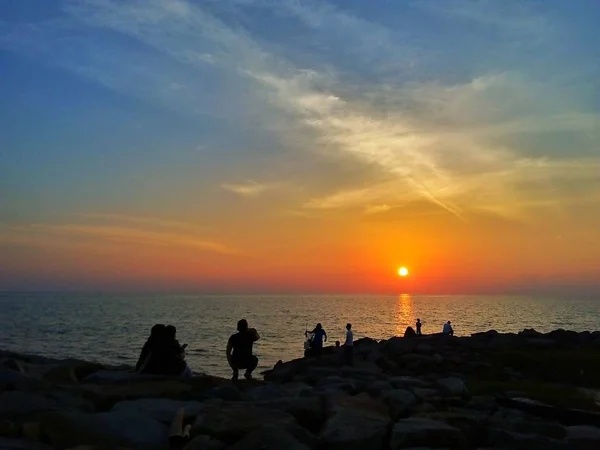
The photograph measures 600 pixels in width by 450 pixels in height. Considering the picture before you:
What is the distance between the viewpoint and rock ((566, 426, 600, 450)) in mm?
7926

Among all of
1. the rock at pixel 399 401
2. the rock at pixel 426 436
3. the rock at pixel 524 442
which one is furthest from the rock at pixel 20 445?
the rock at pixel 524 442

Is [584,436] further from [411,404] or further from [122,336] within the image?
[122,336]

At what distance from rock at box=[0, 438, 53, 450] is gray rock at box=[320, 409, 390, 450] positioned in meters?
3.29

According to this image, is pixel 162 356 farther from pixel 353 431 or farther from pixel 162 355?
pixel 353 431

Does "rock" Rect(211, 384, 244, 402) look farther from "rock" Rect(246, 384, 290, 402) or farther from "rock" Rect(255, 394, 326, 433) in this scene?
"rock" Rect(255, 394, 326, 433)

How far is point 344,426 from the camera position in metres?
7.68

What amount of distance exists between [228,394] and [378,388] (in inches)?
130

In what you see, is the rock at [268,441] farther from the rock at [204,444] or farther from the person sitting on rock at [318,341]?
the person sitting on rock at [318,341]

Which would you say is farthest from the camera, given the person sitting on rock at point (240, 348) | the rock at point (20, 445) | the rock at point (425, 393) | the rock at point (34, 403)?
the person sitting on rock at point (240, 348)

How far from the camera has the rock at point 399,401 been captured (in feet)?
30.4

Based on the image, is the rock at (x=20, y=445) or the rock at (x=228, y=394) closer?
the rock at (x=20, y=445)

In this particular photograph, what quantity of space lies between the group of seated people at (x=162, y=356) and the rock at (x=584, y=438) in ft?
22.4

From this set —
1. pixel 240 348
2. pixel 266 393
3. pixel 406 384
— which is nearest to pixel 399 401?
pixel 266 393

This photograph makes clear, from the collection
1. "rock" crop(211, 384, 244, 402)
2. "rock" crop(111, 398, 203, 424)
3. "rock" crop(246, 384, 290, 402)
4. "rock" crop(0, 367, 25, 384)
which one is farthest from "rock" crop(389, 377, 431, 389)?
"rock" crop(0, 367, 25, 384)
